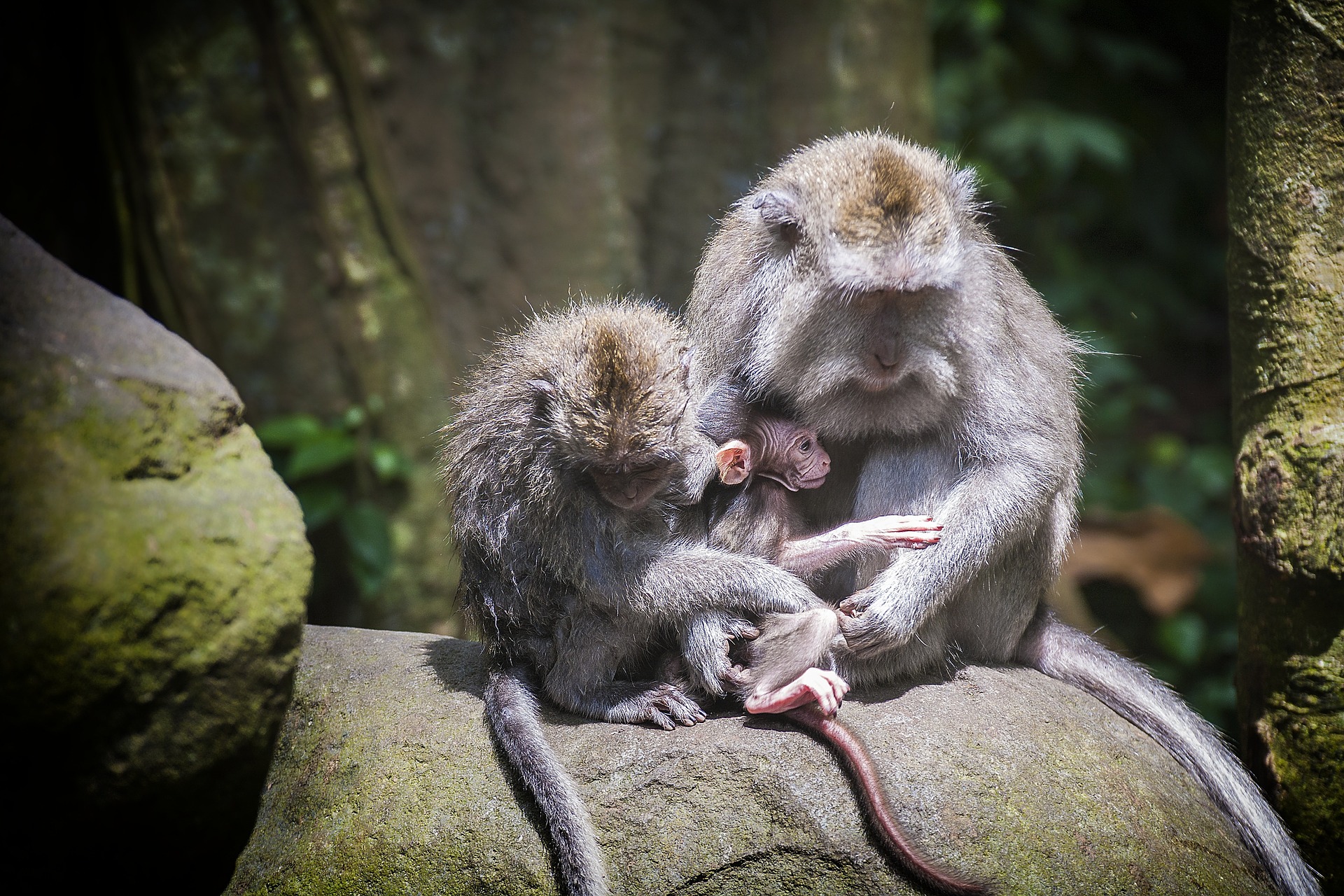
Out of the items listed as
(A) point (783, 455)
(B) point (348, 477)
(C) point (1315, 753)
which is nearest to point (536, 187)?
(B) point (348, 477)

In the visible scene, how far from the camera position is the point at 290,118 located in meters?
6.89

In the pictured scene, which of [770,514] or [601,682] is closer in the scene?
[601,682]

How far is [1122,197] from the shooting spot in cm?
1025

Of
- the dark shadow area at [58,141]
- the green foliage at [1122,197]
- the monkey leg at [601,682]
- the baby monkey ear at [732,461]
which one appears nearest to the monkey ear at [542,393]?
the baby monkey ear at [732,461]

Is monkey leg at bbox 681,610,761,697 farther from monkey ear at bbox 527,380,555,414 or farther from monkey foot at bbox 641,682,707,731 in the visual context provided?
monkey ear at bbox 527,380,555,414

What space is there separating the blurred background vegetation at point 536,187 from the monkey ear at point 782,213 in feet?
4.01

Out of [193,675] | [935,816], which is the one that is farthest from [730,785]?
[193,675]

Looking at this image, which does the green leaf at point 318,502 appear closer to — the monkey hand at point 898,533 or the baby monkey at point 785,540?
the baby monkey at point 785,540

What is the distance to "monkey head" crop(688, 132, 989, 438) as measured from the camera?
3.86 m

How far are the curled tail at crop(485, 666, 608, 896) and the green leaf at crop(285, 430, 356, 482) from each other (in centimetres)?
328

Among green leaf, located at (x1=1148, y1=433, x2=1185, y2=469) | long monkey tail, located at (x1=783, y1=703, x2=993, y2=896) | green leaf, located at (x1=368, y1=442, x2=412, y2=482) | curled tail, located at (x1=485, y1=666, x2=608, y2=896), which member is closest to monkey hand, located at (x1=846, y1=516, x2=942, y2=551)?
long monkey tail, located at (x1=783, y1=703, x2=993, y2=896)

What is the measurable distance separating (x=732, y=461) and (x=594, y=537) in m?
0.68

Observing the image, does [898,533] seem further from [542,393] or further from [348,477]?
[348,477]

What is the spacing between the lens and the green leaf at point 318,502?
6.71 m
